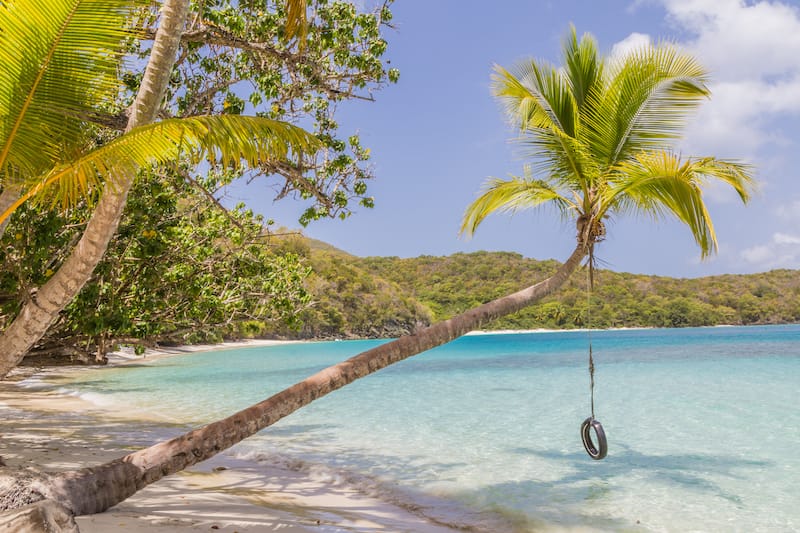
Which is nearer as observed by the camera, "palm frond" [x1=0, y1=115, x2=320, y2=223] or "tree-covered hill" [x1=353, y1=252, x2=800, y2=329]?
"palm frond" [x1=0, y1=115, x2=320, y2=223]

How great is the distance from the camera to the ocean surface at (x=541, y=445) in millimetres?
5656

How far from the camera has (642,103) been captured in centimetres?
554

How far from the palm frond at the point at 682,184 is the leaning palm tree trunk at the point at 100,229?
11.0 ft

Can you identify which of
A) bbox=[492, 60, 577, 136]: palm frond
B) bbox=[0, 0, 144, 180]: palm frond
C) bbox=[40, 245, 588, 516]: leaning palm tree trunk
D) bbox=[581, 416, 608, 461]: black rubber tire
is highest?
bbox=[492, 60, 577, 136]: palm frond

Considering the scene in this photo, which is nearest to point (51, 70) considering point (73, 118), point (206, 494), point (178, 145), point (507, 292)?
point (73, 118)

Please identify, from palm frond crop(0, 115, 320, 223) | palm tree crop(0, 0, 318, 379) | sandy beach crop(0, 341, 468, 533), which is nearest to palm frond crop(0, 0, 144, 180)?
palm tree crop(0, 0, 318, 379)

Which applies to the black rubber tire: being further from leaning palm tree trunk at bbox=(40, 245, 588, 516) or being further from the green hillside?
the green hillside

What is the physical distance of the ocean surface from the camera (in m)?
5.66

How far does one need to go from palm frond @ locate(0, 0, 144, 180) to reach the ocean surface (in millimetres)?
4127

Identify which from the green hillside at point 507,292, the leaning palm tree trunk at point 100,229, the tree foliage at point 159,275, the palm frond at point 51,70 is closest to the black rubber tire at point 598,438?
the tree foliage at point 159,275

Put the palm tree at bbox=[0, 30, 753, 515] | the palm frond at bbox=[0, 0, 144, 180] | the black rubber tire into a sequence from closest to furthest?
the palm frond at bbox=[0, 0, 144, 180] < the palm tree at bbox=[0, 30, 753, 515] < the black rubber tire

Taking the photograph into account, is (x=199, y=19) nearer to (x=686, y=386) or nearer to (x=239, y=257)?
(x=239, y=257)

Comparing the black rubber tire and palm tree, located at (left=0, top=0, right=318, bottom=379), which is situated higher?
palm tree, located at (left=0, top=0, right=318, bottom=379)

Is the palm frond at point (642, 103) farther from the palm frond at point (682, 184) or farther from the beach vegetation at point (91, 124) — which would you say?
the beach vegetation at point (91, 124)
